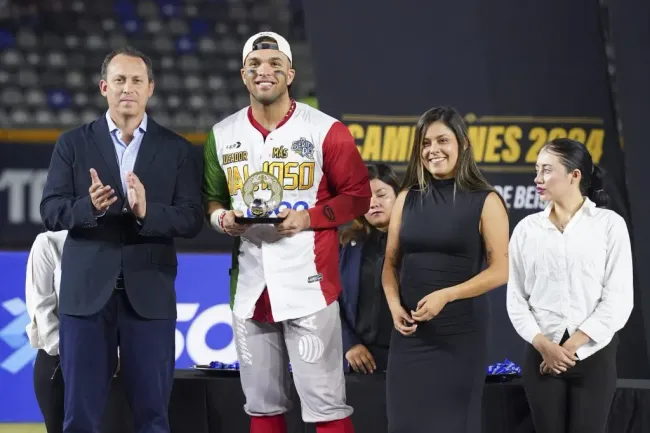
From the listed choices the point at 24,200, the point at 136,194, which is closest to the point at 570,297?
the point at 136,194

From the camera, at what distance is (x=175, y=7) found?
7.08m

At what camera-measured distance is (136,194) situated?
2811mm

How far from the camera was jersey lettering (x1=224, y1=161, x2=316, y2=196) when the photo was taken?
3002mm

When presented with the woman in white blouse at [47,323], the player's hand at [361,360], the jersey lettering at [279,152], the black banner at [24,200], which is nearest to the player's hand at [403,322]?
the jersey lettering at [279,152]

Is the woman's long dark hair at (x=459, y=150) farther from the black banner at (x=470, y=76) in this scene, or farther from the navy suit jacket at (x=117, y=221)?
the black banner at (x=470, y=76)

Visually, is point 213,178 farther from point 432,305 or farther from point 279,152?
point 432,305

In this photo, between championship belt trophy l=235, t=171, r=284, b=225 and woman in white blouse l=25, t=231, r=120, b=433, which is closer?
championship belt trophy l=235, t=171, r=284, b=225

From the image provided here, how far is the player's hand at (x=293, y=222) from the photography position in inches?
113

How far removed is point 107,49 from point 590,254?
4768 millimetres

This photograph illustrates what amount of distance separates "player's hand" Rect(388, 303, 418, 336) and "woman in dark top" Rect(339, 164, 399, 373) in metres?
0.84

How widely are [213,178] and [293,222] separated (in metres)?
0.41

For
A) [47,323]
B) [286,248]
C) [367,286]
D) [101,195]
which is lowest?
[47,323]

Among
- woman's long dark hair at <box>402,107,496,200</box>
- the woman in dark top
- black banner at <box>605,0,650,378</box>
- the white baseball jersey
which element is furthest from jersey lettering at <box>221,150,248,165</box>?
black banner at <box>605,0,650,378</box>

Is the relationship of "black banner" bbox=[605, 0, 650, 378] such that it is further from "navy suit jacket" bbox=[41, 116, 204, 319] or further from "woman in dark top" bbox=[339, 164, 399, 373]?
"navy suit jacket" bbox=[41, 116, 204, 319]
